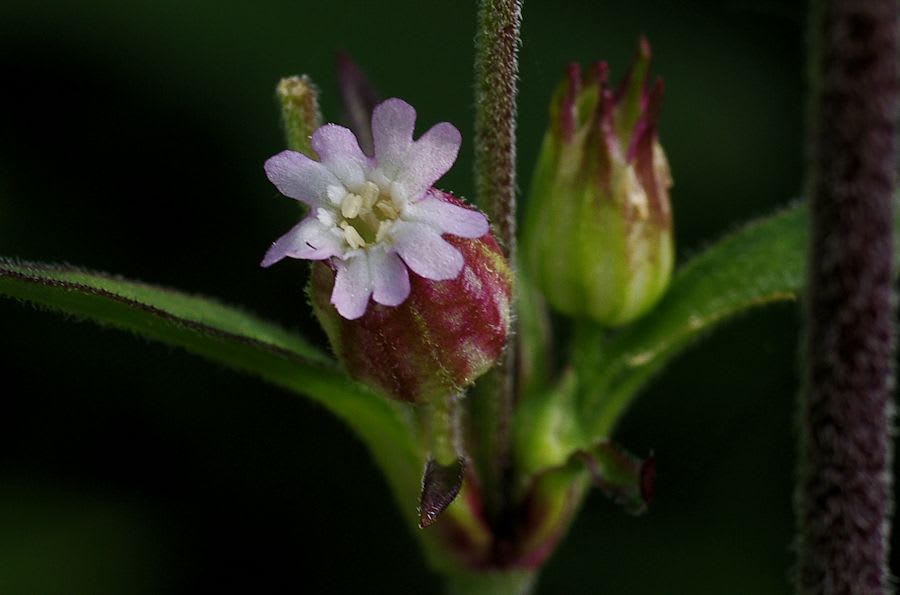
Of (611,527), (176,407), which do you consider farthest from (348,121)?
(611,527)

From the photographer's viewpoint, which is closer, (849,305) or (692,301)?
(849,305)

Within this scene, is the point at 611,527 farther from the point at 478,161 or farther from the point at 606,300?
the point at 478,161

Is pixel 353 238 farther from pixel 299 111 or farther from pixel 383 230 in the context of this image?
pixel 299 111

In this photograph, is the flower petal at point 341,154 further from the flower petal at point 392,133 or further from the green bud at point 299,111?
the green bud at point 299,111

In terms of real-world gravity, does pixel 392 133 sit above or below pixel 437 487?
above

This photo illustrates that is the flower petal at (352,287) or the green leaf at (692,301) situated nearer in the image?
the flower petal at (352,287)

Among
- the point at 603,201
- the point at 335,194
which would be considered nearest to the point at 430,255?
the point at 335,194

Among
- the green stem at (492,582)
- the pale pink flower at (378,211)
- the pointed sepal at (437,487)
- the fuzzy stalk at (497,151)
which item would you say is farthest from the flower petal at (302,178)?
the green stem at (492,582)

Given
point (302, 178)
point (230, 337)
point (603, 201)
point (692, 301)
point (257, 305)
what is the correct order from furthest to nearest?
point (257, 305) → point (692, 301) → point (603, 201) → point (230, 337) → point (302, 178)
